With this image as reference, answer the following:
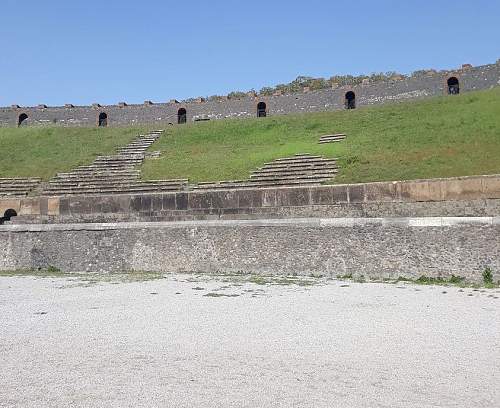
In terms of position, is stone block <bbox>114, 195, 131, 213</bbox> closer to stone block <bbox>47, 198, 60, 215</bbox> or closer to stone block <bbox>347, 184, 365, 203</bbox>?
stone block <bbox>47, 198, 60, 215</bbox>

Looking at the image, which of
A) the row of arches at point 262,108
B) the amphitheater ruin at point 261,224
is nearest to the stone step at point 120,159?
the amphitheater ruin at point 261,224

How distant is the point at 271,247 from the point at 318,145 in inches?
343

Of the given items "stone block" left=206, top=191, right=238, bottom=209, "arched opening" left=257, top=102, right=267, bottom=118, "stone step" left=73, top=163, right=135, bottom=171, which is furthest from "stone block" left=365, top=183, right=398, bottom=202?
"arched opening" left=257, top=102, right=267, bottom=118

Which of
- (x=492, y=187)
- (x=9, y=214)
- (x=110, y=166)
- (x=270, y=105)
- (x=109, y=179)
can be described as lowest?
(x=9, y=214)

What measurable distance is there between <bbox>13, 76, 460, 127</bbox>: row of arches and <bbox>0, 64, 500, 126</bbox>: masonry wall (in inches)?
9.0

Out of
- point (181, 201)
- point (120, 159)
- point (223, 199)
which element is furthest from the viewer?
point (120, 159)

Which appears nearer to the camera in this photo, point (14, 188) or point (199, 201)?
point (199, 201)

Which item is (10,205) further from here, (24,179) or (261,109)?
(261,109)

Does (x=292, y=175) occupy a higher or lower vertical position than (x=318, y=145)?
lower

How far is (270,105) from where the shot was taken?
1292 inches

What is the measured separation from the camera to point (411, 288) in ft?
35.1

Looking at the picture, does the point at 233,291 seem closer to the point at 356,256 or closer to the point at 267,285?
the point at 267,285

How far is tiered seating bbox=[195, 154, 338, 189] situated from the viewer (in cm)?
1669

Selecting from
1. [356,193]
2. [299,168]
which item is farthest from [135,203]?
[356,193]
